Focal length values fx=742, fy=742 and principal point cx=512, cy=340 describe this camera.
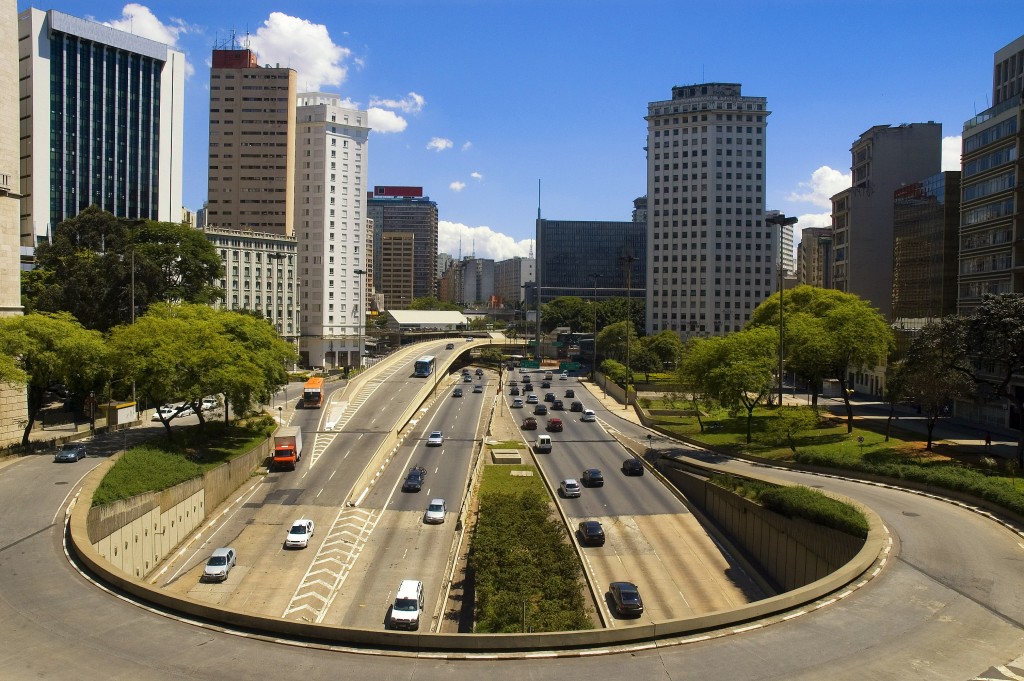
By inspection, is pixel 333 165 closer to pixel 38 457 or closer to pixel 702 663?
pixel 38 457

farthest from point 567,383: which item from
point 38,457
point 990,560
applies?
point 990,560

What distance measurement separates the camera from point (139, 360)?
47000 mm

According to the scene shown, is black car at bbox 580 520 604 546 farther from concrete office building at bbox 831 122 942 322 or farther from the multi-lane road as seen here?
concrete office building at bbox 831 122 942 322

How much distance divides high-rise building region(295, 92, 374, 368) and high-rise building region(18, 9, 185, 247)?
77.6 feet

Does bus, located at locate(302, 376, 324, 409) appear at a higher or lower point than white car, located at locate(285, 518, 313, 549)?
higher

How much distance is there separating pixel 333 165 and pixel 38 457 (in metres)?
113

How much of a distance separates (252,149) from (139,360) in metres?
123

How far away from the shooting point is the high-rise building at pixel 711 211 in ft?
496

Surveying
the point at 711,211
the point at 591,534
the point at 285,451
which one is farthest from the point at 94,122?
the point at 591,534

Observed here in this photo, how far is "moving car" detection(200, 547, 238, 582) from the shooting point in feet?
115

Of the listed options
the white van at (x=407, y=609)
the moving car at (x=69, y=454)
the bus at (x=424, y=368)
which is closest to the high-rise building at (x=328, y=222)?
the bus at (x=424, y=368)

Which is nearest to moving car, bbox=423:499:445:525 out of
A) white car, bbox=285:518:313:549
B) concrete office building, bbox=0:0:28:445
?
white car, bbox=285:518:313:549

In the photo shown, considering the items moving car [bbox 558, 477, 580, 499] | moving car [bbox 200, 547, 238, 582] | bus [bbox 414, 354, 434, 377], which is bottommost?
moving car [bbox 200, 547, 238, 582]

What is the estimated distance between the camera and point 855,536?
99.6 ft
